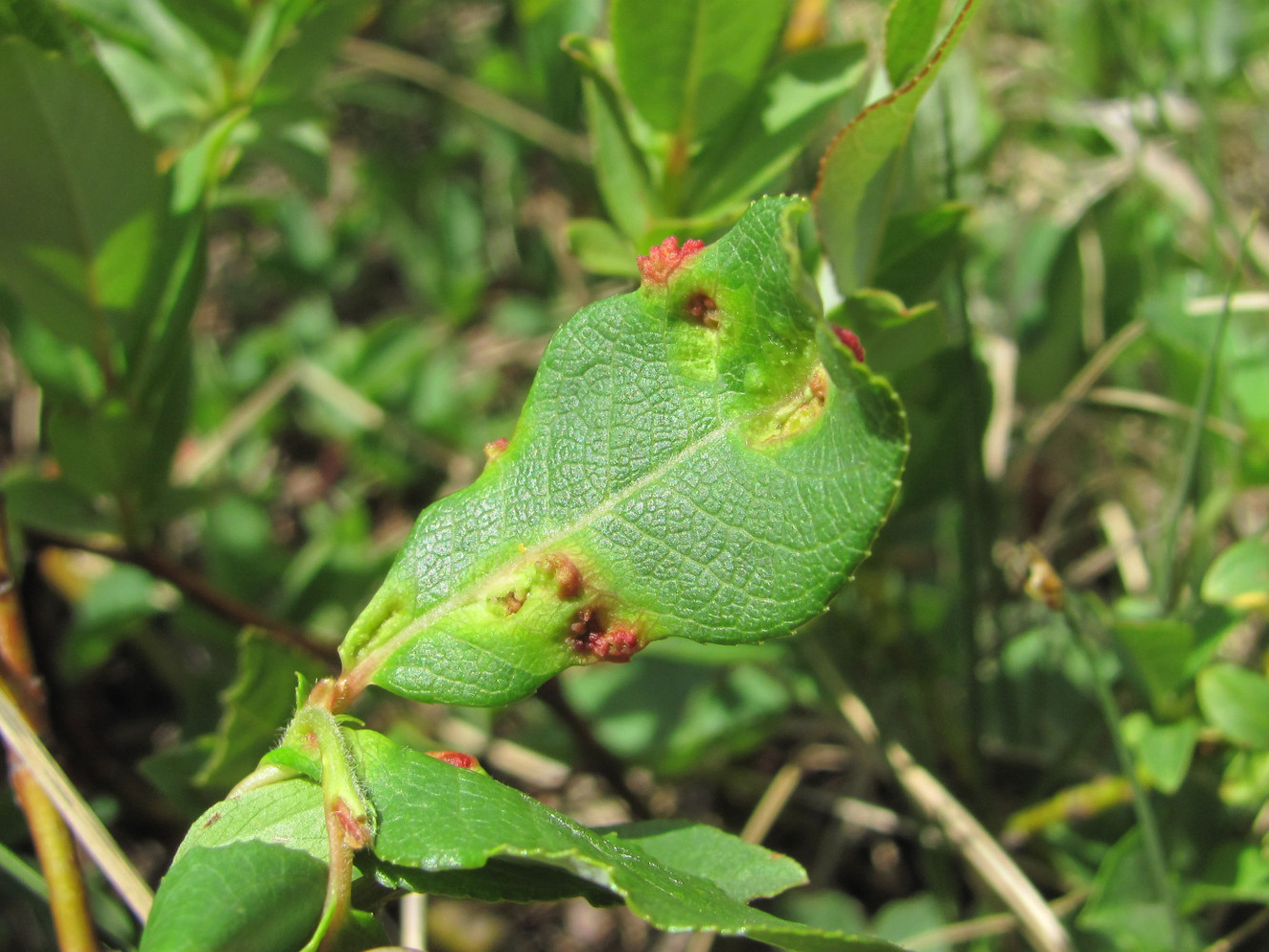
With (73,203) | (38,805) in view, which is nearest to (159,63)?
(73,203)

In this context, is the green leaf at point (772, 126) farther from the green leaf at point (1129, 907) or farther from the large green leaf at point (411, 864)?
the green leaf at point (1129, 907)

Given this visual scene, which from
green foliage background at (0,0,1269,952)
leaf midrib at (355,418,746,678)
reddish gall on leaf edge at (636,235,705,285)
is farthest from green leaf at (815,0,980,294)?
leaf midrib at (355,418,746,678)

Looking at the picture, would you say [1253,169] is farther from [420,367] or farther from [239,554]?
[239,554]

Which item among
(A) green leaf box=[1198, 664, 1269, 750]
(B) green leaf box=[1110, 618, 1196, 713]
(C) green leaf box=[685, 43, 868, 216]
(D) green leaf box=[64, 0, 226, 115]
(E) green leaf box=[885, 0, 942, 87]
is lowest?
(A) green leaf box=[1198, 664, 1269, 750]

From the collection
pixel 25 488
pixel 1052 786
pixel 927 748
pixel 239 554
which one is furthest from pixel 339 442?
pixel 1052 786

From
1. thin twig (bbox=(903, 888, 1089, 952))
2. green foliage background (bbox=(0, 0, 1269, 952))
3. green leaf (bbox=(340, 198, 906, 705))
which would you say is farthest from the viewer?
thin twig (bbox=(903, 888, 1089, 952))

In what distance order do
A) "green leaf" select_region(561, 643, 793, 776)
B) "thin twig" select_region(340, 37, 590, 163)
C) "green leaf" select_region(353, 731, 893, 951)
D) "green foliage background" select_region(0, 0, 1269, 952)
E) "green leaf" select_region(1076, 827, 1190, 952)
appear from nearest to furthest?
"green leaf" select_region(353, 731, 893, 951) → "green foliage background" select_region(0, 0, 1269, 952) → "green leaf" select_region(1076, 827, 1190, 952) → "green leaf" select_region(561, 643, 793, 776) → "thin twig" select_region(340, 37, 590, 163)

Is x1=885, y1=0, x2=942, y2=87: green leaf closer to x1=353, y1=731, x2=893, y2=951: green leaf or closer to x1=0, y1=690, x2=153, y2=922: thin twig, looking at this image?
x1=353, y1=731, x2=893, y2=951: green leaf

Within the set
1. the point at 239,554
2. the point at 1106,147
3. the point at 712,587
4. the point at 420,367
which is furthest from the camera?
the point at 420,367
